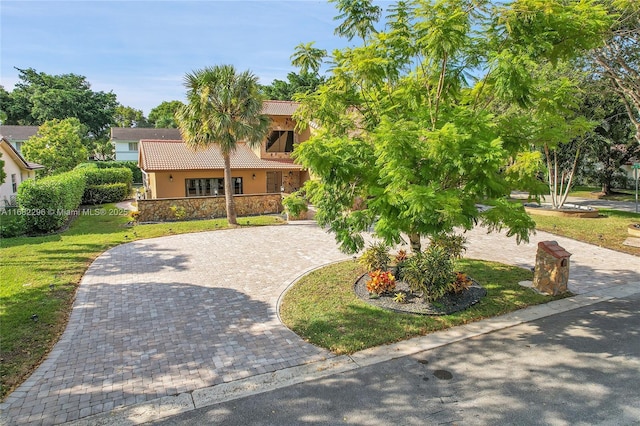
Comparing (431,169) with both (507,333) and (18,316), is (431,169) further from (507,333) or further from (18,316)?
(18,316)

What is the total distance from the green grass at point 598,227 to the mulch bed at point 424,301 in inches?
351

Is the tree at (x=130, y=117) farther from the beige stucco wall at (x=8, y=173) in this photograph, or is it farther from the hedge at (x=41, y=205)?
the hedge at (x=41, y=205)

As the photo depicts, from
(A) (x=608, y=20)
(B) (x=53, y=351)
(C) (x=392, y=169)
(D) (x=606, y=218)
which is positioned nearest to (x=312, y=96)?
(C) (x=392, y=169)

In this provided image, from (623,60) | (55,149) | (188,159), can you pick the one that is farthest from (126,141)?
(623,60)

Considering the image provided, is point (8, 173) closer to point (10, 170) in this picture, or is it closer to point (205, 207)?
point (10, 170)

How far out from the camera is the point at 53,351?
7.12 meters

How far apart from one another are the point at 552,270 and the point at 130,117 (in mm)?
101075

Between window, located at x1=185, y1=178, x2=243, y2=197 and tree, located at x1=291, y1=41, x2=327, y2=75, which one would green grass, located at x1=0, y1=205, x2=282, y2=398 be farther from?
tree, located at x1=291, y1=41, x2=327, y2=75

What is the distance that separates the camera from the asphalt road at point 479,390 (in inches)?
206

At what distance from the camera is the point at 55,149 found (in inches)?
1271

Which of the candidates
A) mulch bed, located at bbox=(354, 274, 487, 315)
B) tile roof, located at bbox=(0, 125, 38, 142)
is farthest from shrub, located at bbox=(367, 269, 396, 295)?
tile roof, located at bbox=(0, 125, 38, 142)

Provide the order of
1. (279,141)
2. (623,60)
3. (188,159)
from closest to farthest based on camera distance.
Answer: (623,60) → (188,159) → (279,141)

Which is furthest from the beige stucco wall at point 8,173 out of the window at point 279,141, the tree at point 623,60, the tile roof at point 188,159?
the tree at point 623,60

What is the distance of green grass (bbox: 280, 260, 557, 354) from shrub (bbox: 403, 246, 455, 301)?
0.68 meters
